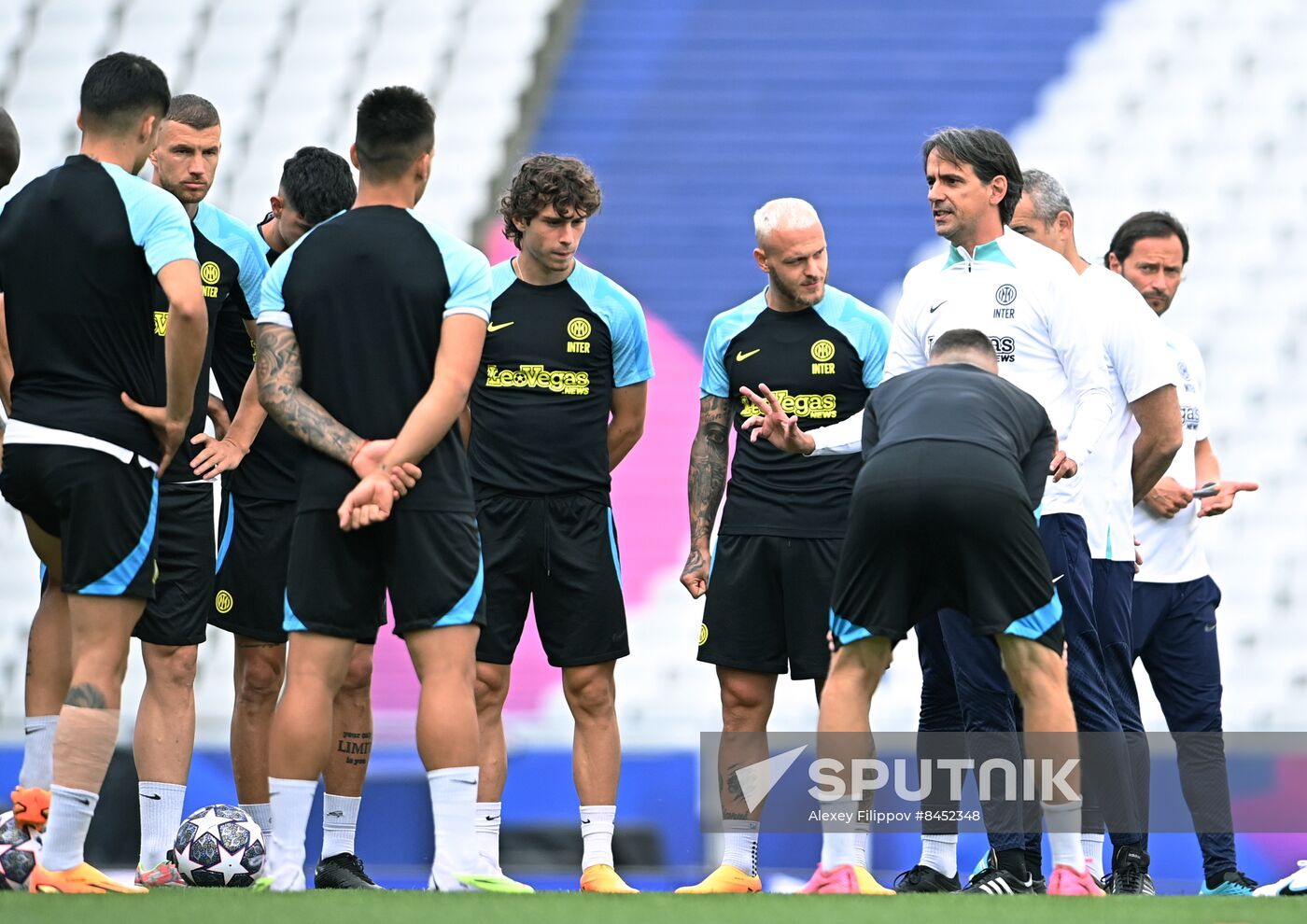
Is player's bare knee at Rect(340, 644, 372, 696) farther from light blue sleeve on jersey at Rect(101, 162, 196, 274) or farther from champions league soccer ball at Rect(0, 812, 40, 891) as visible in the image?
light blue sleeve on jersey at Rect(101, 162, 196, 274)

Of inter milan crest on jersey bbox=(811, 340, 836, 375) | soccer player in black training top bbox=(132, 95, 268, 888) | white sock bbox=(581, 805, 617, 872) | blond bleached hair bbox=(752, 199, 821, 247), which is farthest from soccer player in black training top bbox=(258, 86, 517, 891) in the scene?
inter milan crest on jersey bbox=(811, 340, 836, 375)

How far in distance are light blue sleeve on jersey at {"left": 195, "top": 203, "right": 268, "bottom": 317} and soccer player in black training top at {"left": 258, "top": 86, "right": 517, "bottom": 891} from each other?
1.41m

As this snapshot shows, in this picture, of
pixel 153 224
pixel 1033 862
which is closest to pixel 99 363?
pixel 153 224

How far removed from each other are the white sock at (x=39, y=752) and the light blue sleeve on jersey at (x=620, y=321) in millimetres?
2191

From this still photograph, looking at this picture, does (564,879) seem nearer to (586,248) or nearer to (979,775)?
(979,775)

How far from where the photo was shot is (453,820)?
14.4 ft

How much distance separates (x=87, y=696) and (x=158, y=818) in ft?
3.31

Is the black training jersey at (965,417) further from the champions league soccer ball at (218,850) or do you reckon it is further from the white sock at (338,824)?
the champions league soccer ball at (218,850)

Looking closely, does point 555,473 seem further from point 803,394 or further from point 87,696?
point 87,696

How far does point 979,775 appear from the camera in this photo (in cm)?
527

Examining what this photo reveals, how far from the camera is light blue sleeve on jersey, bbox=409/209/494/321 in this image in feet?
14.8

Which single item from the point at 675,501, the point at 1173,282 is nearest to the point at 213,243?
the point at 1173,282

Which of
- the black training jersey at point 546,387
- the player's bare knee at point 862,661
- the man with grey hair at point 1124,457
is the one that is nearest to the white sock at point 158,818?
the black training jersey at point 546,387

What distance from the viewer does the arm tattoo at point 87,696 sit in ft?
14.8
